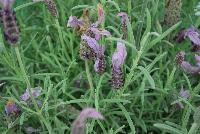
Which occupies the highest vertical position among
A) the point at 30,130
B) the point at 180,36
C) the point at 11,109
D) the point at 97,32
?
the point at 97,32

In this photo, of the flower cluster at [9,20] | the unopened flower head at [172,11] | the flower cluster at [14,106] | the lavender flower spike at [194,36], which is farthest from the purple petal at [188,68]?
the flower cluster at [9,20]

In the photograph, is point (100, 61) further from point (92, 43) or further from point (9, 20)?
point (9, 20)

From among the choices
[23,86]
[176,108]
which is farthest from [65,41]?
[176,108]

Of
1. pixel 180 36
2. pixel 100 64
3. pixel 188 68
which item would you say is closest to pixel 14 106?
pixel 100 64

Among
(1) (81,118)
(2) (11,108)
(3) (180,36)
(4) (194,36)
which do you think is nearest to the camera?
(1) (81,118)

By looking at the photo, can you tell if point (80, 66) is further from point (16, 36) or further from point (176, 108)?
point (16, 36)

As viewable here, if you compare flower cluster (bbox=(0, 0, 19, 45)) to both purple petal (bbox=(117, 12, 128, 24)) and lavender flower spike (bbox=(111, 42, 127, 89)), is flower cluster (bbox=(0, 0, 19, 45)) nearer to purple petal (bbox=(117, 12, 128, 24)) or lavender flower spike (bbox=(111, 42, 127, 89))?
lavender flower spike (bbox=(111, 42, 127, 89))

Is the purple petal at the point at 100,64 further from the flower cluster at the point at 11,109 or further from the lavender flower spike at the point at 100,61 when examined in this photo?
the flower cluster at the point at 11,109
